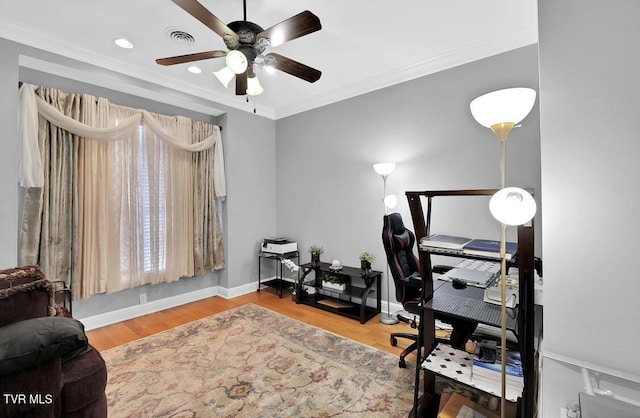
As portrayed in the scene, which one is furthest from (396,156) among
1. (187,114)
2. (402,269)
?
(187,114)

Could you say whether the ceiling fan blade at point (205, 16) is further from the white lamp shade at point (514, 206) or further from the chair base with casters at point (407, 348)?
the chair base with casters at point (407, 348)

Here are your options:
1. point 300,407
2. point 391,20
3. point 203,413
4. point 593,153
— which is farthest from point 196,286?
point 593,153

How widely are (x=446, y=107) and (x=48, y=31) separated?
11.8 feet

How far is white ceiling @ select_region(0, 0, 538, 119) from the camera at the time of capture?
197 centimetres

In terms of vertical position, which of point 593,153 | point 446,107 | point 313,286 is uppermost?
point 446,107

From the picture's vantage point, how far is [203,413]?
1.65 m

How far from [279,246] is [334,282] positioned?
963mm

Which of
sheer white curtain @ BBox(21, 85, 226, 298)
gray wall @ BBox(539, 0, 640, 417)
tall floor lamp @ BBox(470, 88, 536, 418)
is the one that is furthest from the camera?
sheer white curtain @ BBox(21, 85, 226, 298)

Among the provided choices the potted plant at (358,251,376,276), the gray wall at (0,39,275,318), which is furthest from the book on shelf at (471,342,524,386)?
the gray wall at (0,39,275,318)

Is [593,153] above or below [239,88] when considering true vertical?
below

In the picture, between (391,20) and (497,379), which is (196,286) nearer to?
(497,379)

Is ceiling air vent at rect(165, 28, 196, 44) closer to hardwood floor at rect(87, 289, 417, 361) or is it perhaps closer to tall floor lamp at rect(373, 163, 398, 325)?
tall floor lamp at rect(373, 163, 398, 325)

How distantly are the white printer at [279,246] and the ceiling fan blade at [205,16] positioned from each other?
103 inches

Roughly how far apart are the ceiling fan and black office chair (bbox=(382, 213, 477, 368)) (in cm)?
141
